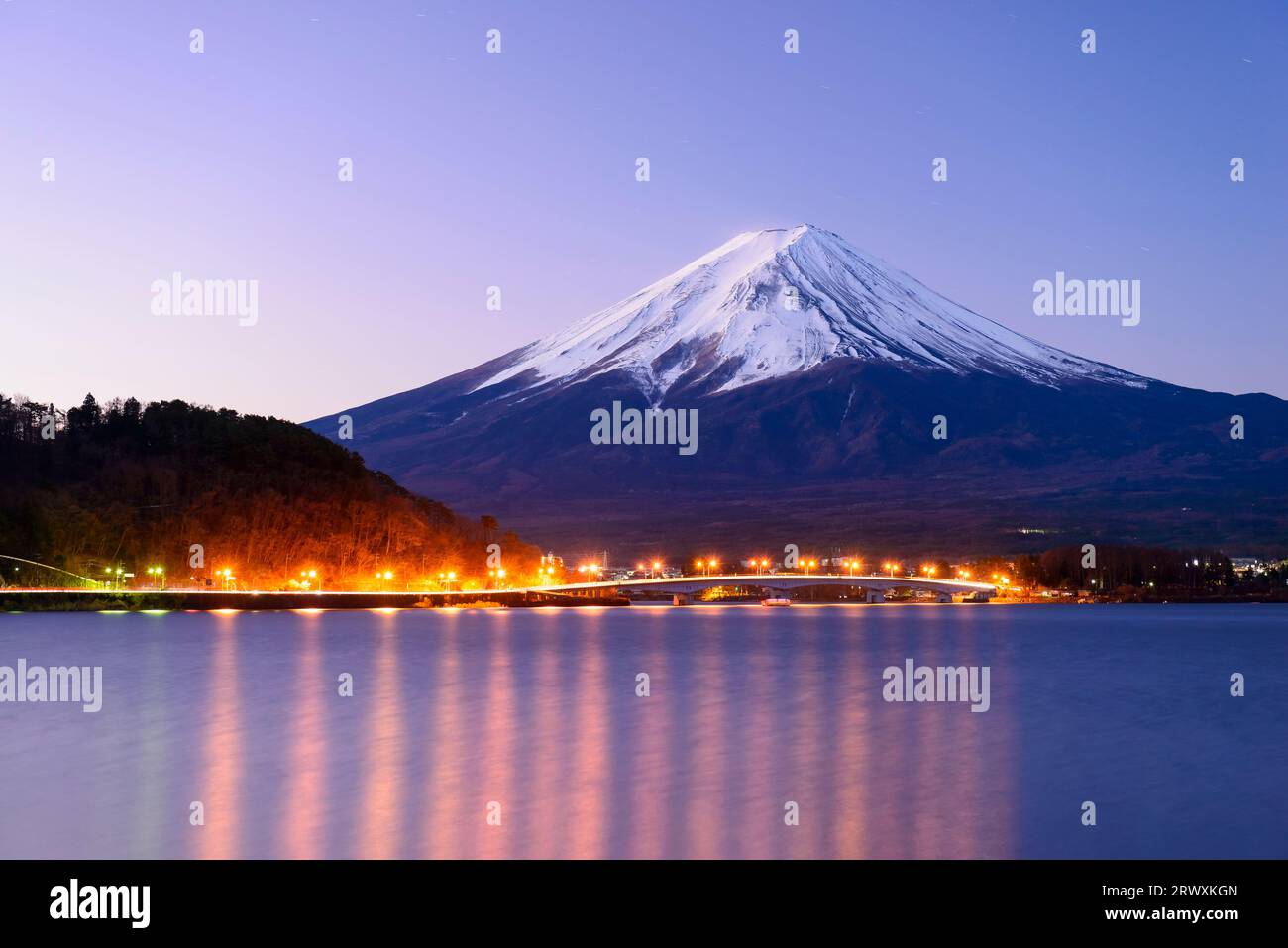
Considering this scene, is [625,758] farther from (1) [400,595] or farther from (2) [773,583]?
(2) [773,583]

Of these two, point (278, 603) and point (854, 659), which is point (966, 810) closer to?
point (854, 659)

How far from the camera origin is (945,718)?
4394 centimetres

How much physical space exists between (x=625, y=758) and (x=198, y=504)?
A: 100 m

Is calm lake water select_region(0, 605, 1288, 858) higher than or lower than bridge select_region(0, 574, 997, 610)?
lower

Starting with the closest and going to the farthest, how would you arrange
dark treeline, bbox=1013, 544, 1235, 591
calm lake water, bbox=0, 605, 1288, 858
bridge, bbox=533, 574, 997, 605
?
1. calm lake water, bbox=0, 605, 1288, 858
2. bridge, bbox=533, 574, 997, 605
3. dark treeline, bbox=1013, 544, 1235, 591

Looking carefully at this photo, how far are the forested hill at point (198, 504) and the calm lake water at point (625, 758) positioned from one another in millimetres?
46831

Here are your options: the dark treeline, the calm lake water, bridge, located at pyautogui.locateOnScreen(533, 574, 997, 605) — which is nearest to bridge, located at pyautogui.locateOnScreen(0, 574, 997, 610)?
bridge, located at pyautogui.locateOnScreen(533, 574, 997, 605)

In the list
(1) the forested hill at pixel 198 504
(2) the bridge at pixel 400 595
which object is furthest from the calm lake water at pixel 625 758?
(1) the forested hill at pixel 198 504

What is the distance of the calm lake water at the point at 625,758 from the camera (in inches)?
964

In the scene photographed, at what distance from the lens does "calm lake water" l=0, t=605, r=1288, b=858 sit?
24484 mm

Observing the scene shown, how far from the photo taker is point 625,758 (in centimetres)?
3453

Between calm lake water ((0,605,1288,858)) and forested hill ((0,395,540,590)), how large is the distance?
1844 inches
